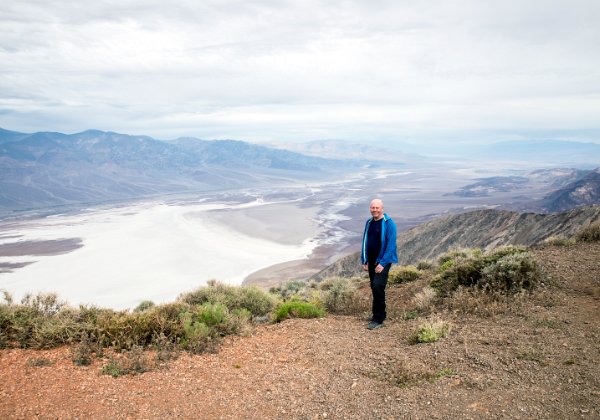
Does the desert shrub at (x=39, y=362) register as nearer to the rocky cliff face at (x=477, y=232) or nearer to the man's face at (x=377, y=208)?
the man's face at (x=377, y=208)

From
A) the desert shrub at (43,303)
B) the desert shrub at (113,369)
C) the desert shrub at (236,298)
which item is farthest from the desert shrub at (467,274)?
the desert shrub at (43,303)

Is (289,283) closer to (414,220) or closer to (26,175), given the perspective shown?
(414,220)

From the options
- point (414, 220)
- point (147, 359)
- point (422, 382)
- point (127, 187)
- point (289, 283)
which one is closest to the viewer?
point (422, 382)

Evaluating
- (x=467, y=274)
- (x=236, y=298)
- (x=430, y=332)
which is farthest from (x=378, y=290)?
(x=236, y=298)

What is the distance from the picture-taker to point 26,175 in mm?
193750

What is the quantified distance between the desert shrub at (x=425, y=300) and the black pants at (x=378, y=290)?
2.75 ft

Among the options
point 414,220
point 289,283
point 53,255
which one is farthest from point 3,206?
point 289,283

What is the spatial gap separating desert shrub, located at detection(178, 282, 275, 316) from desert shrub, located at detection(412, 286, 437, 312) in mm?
2979

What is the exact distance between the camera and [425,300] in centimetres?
711

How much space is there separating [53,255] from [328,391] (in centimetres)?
6544

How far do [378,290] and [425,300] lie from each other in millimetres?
1212

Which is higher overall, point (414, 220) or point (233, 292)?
point (233, 292)

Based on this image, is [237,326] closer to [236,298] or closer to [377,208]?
[236,298]

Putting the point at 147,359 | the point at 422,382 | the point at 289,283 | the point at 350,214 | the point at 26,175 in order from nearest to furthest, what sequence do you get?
the point at 422,382
the point at 147,359
the point at 289,283
the point at 350,214
the point at 26,175
